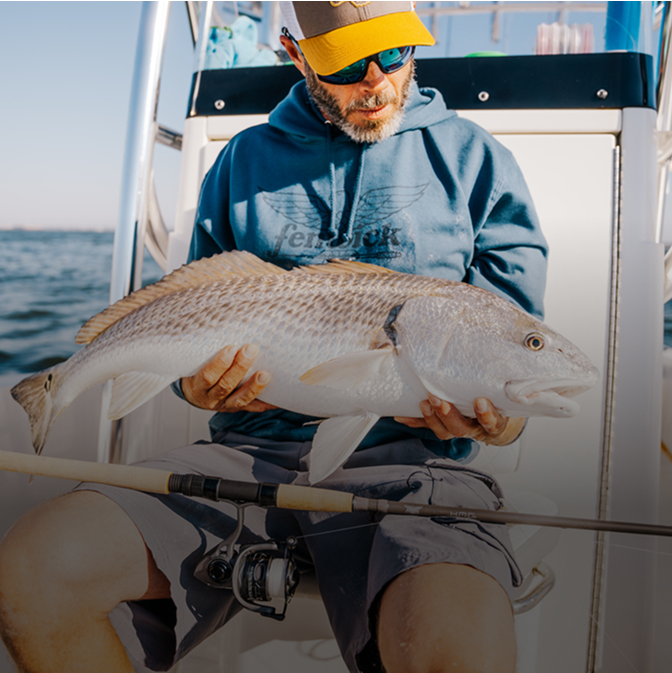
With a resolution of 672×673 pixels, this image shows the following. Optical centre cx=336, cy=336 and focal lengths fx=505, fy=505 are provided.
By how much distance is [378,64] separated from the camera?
0.91 metres

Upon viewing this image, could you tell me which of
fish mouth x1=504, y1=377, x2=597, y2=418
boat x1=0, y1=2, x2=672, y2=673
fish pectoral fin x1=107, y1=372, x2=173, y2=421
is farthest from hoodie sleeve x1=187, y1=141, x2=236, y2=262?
fish mouth x1=504, y1=377, x2=597, y2=418

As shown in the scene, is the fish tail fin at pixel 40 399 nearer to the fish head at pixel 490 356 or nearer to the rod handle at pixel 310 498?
the rod handle at pixel 310 498

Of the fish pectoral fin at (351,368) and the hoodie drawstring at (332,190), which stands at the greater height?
the hoodie drawstring at (332,190)

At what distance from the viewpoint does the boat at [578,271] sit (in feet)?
3.21

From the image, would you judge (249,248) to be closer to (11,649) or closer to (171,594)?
(171,594)

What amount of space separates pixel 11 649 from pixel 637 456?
111cm

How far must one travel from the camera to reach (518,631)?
621 millimetres

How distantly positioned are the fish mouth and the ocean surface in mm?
451

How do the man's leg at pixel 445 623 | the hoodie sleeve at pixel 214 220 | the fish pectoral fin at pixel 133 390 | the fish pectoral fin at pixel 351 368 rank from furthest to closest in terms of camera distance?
the hoodie sleeve at pixel 214 220 < the fish pectoral fin at pixel 133 390 < the fish pectoral fin at pixel 351 368 < the man's leg at pixel 445 623

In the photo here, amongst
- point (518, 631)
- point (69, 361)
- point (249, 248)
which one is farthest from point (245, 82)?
point (518, 631)

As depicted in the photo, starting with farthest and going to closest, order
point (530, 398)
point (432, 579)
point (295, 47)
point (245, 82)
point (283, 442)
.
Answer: point (245, 82)
point (295, 47)
point (283, 442)
point (530, 398)
point (432, 579)

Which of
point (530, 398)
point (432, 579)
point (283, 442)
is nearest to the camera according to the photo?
point (432, 579)

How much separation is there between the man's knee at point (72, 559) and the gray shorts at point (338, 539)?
0.02 metres

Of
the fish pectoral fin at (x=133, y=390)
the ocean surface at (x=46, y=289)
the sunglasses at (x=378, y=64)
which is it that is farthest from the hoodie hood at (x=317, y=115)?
the fish pectoral fin at (x=133, y=390)
